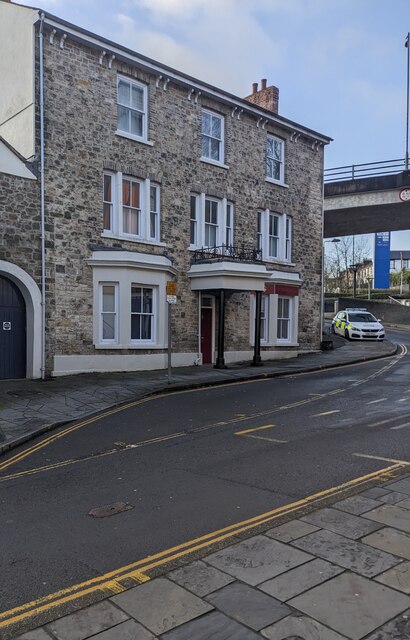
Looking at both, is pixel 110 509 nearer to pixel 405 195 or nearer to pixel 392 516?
pixel 392 516

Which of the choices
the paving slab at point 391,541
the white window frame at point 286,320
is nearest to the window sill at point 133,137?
the white window frame at point 286,320

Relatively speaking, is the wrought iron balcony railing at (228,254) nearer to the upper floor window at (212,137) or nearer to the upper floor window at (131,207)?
the upper floor window at (131,207)

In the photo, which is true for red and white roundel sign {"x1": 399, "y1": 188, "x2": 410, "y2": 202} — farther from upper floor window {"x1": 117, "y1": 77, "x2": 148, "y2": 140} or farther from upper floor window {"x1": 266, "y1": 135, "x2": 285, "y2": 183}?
upper floor window {"x1": 117, "y1": 77, "x2": 148, "y2": 140}

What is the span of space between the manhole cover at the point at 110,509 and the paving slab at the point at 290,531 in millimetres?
1522

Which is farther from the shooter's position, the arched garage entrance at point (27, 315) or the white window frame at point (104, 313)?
the white window frame at point (104, 313)

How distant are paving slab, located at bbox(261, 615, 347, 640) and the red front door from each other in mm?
16982

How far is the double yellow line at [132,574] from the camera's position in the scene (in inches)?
136

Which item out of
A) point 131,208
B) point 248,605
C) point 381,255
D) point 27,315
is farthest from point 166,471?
point 381,255

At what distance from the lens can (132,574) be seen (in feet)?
12.7

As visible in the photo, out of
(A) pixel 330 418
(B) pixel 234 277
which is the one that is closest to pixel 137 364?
(B) pixel 234 277

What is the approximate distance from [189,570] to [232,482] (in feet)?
6.94

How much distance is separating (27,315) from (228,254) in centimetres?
818

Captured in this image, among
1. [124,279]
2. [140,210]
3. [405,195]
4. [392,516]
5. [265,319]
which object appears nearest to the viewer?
→ [392,516]

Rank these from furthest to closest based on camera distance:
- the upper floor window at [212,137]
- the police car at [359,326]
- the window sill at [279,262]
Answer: the police car at [359,326]
the window sill at [279,262]
the upper floor window at [212,137]
